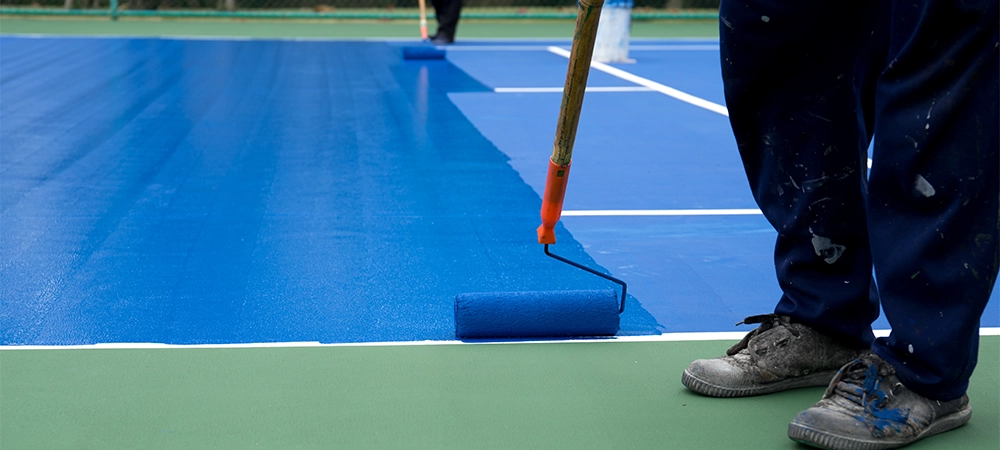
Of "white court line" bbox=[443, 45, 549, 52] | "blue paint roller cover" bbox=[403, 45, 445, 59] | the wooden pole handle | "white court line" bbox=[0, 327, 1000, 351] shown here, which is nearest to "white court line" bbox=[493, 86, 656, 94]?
"blue paint roller cover" bbox=[403, 45, 445, 59]

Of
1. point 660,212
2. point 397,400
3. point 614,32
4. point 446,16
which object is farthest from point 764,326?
point 446,16

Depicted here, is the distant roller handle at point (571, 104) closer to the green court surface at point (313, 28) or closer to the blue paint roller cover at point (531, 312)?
the blue paint roller cover at point (531, 312)

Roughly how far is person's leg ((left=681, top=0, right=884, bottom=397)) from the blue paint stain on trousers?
455mm

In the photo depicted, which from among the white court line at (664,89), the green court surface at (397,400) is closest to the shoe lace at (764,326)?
the green court surface at (397,400)

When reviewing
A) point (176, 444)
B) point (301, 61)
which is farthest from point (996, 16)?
point (301, 61)

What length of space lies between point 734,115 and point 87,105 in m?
4.71

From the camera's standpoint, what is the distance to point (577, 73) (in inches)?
79.0

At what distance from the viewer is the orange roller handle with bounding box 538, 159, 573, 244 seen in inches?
83.5

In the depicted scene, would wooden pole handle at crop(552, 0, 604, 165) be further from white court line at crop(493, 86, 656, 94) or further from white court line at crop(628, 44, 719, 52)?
white court line at crop(628, 44, 719, 52)

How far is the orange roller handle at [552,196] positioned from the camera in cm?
212

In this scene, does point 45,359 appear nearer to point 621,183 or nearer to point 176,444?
point 176,444

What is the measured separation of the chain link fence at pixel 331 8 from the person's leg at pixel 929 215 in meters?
11.3

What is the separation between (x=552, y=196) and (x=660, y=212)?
1.57m

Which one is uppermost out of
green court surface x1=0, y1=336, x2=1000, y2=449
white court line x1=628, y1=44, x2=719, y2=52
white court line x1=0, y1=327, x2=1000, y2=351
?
green court surface x1=0, y1=336, x2=1000, y2=449
